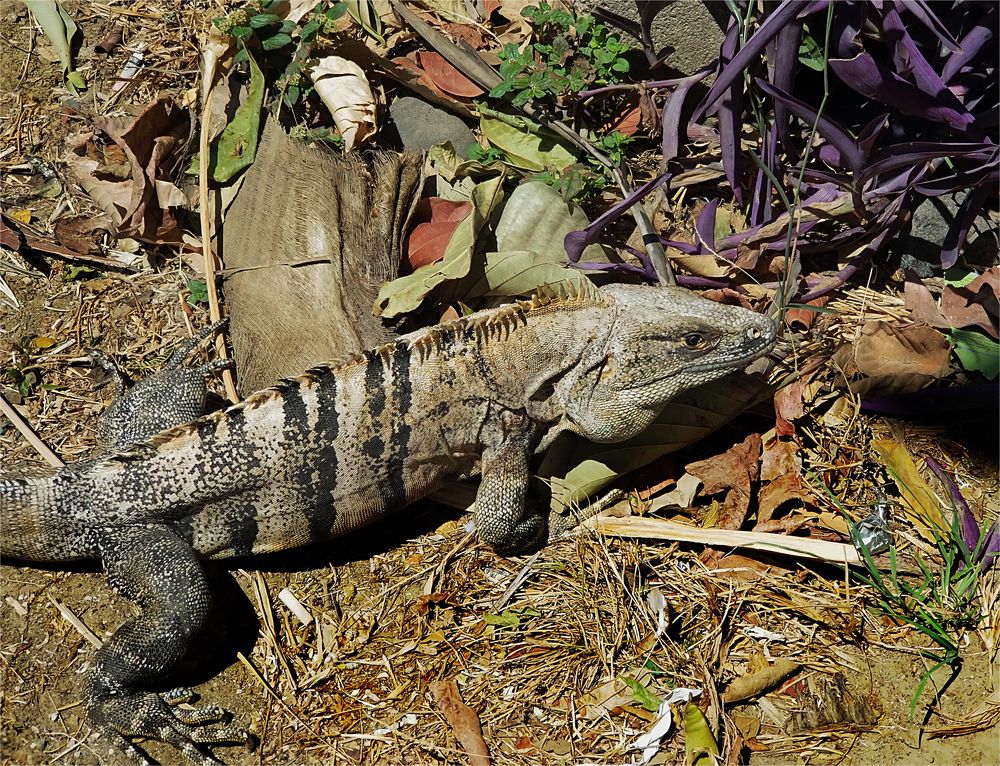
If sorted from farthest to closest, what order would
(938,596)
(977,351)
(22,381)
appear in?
(22,381) → (977,351) → (938,596)

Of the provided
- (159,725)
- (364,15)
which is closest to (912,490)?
(159,725)

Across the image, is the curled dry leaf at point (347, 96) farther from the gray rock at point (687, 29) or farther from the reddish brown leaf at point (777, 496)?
the reddish brown leaf at point (777, 496)

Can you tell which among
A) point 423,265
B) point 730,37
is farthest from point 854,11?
point 423,265

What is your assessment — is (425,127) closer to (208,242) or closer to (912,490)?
(208,242)

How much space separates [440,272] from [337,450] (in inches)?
36.8

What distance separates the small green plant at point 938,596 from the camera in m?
3.53

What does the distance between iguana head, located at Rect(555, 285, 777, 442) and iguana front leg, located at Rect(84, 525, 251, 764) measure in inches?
70.7

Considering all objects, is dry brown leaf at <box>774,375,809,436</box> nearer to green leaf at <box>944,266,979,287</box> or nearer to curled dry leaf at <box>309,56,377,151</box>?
green leaf at <box>944,266,979,287</box>

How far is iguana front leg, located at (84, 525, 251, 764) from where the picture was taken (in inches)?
132

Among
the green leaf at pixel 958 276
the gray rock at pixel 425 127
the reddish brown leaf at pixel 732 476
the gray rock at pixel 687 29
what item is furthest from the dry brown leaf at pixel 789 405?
the gray rock at pixel 425 127

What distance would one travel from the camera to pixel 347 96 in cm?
439

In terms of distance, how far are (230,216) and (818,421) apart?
9.81 ft

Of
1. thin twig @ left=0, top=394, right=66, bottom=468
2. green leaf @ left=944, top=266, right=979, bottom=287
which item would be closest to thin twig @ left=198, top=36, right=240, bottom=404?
thin twig @ left=0, top=394, right=66, bottom=468

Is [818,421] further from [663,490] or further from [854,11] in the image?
[854,11]
